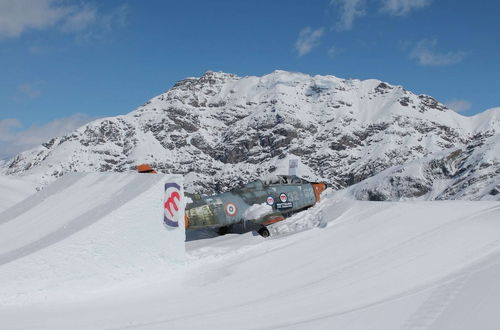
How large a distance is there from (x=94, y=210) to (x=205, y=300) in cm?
282

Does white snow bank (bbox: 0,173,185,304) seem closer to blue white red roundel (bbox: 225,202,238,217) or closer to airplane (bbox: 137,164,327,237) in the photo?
airplane (bbox: 137,164,327,237)

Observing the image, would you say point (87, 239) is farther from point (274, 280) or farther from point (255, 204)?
point (255, 204)

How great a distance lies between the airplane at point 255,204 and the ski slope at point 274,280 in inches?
92.6

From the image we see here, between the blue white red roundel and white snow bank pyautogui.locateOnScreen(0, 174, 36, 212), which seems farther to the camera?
white snow bank pyautogui.locateOnScreen(0, 174, 36, 212)

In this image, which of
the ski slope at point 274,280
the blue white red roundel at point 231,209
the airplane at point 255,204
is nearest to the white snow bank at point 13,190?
the airplane at point 255,204

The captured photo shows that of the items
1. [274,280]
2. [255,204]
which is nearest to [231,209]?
[255,204]

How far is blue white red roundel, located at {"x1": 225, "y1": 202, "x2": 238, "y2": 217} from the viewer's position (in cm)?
1553

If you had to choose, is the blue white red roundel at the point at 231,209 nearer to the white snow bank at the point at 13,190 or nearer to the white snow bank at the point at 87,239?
the white snow bank at the point at 87,239

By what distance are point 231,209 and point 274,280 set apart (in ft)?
21.2

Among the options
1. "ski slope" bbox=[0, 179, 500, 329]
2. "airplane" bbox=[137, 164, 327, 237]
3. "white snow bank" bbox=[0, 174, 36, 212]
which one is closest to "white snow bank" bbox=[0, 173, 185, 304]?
"ski slope" bbox=[0, 179, 500, 329]

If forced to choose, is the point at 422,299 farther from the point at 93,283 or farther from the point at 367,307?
the point at 93,283

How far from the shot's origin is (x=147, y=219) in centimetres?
929

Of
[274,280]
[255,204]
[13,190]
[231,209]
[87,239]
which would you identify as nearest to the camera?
[87,239]

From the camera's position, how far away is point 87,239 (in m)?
8.17
